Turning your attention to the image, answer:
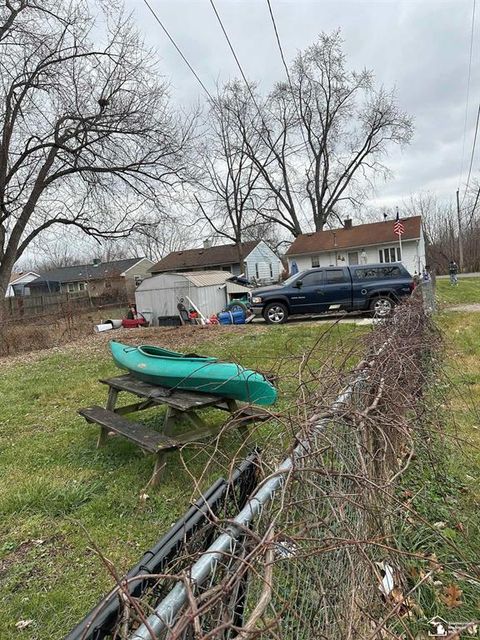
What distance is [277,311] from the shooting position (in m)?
15.1

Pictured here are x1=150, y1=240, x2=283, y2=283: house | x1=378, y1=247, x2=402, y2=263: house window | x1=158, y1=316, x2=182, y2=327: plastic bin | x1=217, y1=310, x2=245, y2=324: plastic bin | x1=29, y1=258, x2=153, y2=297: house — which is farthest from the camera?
x1=29, y1=258, x2=153, y2=297: house

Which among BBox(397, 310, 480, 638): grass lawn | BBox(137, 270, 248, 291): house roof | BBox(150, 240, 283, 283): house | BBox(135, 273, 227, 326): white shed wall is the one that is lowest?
BBox(397, 310, 480, 638): grass lawn

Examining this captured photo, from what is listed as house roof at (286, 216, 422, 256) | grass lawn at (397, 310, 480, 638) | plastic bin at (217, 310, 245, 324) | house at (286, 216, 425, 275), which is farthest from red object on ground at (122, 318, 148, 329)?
house roof at (286, 216, 422, 256)

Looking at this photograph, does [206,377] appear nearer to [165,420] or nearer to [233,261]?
[165,420]

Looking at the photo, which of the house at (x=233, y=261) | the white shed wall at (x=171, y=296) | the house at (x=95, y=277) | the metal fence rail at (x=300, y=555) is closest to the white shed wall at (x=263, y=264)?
the house at (x=233, y=261)

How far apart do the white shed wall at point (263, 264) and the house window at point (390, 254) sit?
10.6 meters

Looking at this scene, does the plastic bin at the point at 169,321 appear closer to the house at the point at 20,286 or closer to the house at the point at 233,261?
the house at the point at 233,261

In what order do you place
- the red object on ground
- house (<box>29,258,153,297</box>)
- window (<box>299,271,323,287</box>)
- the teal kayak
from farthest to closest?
house (<box>29,258,153,297</box>), the red object on ground, window (<box>299,271,323,287</box>), the teal kayak

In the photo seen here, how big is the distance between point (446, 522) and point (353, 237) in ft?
109

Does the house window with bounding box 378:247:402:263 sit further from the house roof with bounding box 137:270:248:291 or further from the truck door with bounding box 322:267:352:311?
the truck door with bounding box 322:267:352:311

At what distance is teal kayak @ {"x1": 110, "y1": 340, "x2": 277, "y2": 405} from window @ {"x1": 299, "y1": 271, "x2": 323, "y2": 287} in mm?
11250

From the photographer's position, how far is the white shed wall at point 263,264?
40125 millimetres

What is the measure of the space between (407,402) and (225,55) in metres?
9.13

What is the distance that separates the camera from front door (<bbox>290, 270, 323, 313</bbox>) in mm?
14883
